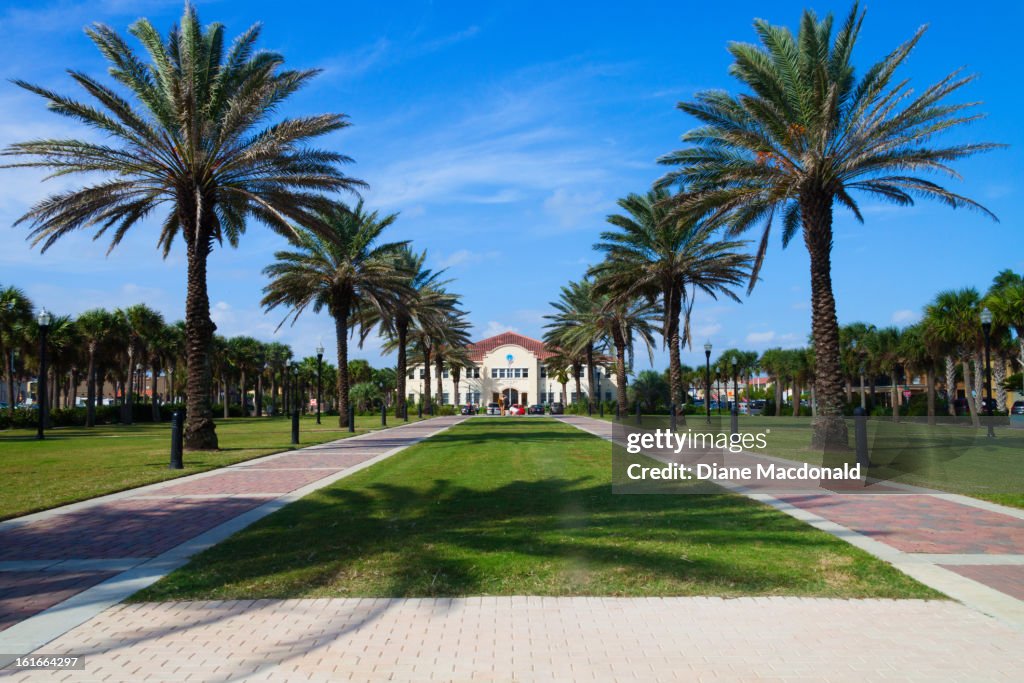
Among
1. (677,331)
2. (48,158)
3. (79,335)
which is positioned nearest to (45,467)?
(48,158)

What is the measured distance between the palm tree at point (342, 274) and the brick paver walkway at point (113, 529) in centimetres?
1948

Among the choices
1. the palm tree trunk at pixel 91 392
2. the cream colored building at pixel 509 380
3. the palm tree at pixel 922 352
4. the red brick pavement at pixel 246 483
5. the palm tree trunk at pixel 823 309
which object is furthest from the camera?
the cream colored building at pixel 509 380

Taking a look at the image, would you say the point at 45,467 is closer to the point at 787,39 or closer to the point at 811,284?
the point at 811,284

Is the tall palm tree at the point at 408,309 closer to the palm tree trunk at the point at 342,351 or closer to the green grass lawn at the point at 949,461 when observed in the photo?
the palm tree trunk at the point at 342,351

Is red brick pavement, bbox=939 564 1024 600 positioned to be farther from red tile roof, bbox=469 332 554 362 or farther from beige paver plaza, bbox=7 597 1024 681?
red tile roof, bbox=469 332 554 362

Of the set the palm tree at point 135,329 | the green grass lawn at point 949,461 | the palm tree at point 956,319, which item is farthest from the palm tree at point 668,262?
the palm tree at point 135,329

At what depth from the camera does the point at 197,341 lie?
1948cm

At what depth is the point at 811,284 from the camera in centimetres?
1870

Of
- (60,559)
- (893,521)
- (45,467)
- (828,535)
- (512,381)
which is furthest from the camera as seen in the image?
(512,381)

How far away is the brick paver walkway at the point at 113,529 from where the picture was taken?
606cm

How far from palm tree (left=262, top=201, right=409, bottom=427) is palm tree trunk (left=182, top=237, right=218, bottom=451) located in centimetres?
1255

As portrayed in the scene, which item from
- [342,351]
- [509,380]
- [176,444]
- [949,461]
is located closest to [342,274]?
[342,351]

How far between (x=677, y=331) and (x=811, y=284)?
44.0ft

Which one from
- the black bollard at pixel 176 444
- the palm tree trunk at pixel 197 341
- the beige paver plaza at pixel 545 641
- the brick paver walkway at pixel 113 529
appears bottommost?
the beige paver plaza at pixel 545 641
